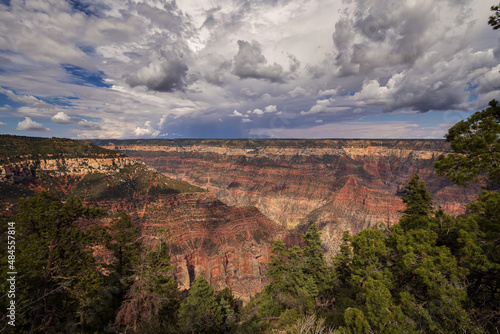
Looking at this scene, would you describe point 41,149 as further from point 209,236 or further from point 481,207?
point 481,207

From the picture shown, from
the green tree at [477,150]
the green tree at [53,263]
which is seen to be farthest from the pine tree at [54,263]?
the green tree at [477,150]

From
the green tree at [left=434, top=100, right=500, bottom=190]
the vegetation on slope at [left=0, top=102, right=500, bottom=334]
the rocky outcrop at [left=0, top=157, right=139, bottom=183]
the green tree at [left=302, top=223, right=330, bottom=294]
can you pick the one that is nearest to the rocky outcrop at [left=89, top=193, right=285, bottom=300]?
the rocky outcrop at [left=0, top=157, right=139, bottom=183]

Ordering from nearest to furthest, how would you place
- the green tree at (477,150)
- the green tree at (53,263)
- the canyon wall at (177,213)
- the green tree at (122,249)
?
the green tree at (477,150) < the green tree at (53,263) < the green tree at (122,249) < the canyon wall at (177,213)

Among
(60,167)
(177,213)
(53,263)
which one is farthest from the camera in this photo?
(60,167)

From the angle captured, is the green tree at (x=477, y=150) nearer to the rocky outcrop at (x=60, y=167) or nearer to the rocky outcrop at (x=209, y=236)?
the rocky outcrop at (x=209, y=236)

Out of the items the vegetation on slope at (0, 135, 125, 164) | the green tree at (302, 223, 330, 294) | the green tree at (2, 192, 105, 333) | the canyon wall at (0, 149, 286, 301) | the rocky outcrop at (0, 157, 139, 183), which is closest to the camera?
the green tree at (2, 192, 105, 333)

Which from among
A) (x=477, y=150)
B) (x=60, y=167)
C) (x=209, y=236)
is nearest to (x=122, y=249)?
(x=477, y=150)

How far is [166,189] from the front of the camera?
272 ft

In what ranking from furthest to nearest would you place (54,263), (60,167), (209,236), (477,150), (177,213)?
(60,167) < (177,213) < (209,236) < (54,263) < (477,150)

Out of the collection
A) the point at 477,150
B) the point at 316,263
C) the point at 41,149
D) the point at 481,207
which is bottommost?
the point at 316,263

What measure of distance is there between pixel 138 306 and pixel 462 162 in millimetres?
19303

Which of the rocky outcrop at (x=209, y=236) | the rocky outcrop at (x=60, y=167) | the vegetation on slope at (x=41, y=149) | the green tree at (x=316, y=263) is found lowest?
the rocky outcrop at (x=209, y=236)

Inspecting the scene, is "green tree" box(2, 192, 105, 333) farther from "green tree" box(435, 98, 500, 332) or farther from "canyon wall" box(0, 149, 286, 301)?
"canyon wall" box(0, 149, 286, 301)

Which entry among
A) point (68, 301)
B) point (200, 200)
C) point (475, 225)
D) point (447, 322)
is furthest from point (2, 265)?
point (200, 200)
